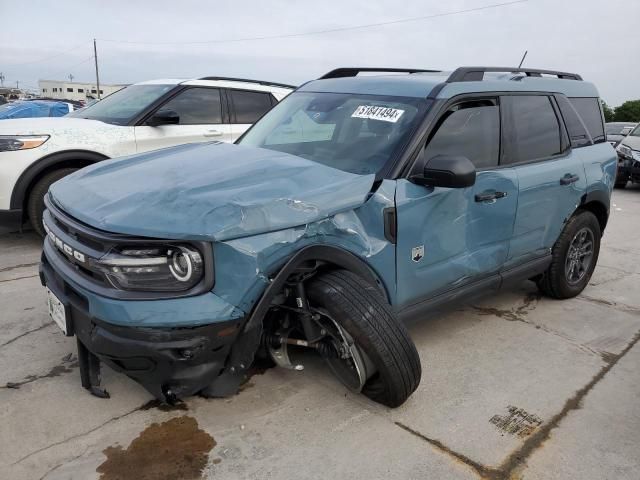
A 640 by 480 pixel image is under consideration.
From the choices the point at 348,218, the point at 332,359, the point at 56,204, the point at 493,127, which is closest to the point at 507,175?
the point at 493,127

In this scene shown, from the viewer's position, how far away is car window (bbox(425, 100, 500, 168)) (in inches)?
123

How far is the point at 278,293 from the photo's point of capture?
2.48m

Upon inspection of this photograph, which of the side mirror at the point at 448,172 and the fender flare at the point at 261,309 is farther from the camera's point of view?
the side mirror at the point at 448,172

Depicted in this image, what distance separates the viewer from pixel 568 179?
3951 mm

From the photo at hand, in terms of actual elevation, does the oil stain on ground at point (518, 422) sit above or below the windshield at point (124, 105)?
below

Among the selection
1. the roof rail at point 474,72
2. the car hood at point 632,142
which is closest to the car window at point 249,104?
the roof rail at point 474,72

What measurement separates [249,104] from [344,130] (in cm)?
358

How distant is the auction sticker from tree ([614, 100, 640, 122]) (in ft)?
95.9

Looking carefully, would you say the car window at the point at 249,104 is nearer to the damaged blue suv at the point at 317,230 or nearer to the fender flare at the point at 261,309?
the damaged blue suv at the point at 317,230

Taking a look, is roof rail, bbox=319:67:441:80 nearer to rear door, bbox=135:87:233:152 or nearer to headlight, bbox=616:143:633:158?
rear door, bbox=135:87:233:152

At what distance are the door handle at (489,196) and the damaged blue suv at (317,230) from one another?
0.04 ft

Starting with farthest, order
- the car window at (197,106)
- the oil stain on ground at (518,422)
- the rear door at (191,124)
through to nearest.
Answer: the car window at (197,106) → the rear door at (191,124) → the oil stain on ground at (518,422)

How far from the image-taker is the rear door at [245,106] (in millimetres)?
6363

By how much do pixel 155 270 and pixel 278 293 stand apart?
0.57 metres
